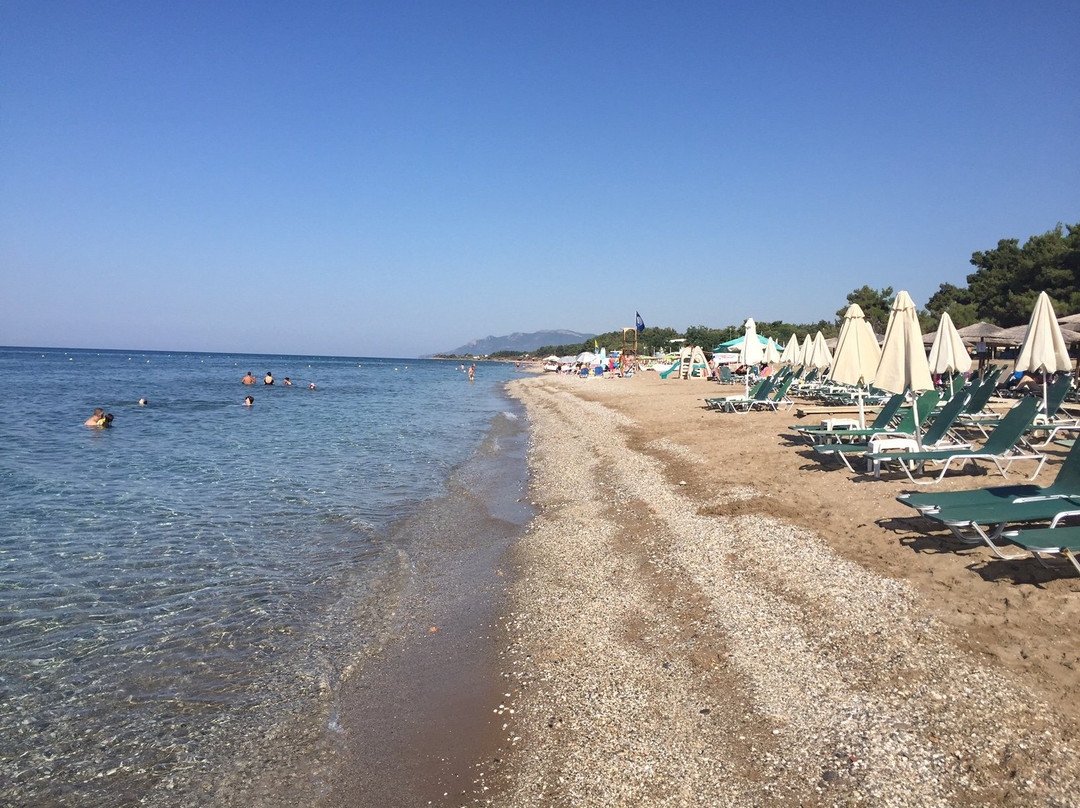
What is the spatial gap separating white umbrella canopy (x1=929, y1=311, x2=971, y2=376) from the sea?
8296 mm

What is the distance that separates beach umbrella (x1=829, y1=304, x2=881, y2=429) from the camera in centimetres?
1036

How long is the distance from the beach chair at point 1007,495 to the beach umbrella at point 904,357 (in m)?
2.61

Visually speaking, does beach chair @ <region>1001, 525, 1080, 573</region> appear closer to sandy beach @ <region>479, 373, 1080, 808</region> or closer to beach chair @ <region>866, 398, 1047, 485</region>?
sandy beach @ <region>479, 373, 1080, 808</region>

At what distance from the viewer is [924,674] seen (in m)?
3.78

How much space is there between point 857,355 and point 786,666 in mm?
7768

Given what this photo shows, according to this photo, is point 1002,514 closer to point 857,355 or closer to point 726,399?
point 857,355

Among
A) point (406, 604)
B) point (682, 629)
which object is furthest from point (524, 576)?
point (682, 629)

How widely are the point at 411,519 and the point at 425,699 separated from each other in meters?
5.14

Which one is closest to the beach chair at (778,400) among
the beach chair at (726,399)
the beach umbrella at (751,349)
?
the beach chair at (726,399)

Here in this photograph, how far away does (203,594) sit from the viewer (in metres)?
6.31

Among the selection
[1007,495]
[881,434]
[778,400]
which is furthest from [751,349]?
[1007,495]

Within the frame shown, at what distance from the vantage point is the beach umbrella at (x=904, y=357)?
8242 millimetres

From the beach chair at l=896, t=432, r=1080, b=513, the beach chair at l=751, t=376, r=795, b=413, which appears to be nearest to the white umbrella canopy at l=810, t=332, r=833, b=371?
the beach chair at l=751, t=376, r=795, b=413

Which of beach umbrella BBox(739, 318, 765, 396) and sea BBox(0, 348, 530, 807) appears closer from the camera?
sea BBox(0, 348, 530, 807)
